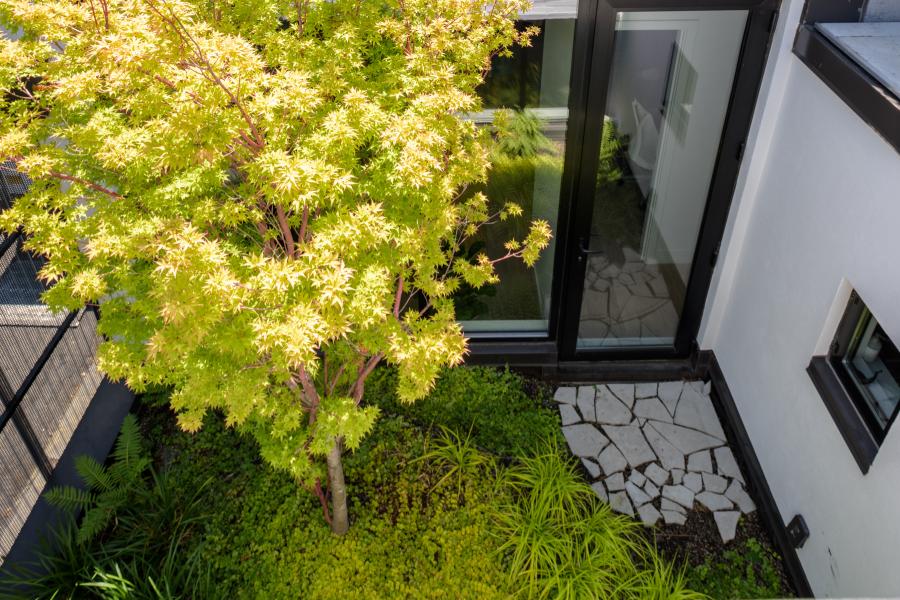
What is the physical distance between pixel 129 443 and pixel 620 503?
435 cm

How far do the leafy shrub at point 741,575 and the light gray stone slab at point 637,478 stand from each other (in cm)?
90

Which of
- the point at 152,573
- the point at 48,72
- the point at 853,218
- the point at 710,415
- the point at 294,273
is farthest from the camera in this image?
the point at 710,415

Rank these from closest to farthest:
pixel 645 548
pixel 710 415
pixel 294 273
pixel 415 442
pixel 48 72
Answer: pixel 294 273 < pixel 48 72 < pixel 645 548 < pixel 415 442 < pixel 710 415

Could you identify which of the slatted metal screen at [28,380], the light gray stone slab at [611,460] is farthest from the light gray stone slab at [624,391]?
the slatted metal screen at [28,380]

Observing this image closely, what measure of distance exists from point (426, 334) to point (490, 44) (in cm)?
217

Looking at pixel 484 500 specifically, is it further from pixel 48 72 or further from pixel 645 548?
pixel 48 72

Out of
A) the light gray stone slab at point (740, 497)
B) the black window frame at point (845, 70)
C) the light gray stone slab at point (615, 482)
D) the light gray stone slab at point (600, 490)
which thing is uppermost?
the black window frame at point (845, 70)

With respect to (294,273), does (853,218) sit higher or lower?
lower

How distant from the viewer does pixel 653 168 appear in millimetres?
6719

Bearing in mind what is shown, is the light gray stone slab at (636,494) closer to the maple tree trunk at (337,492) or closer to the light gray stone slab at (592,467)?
the light gray stone slab at (592,467)

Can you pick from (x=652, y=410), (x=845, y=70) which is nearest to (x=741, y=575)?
(x=652, y=410)

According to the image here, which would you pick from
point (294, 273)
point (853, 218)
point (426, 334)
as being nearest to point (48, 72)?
point (294, 273)

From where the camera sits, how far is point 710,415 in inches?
289

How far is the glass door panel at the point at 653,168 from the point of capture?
5969mm
